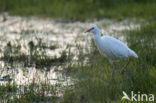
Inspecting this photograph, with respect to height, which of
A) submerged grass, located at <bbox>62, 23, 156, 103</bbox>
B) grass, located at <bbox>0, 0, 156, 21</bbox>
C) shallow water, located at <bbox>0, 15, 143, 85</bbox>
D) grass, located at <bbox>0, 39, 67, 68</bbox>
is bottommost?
submerged grass, located at <bbox>62, 23, 156, 103</bbox>

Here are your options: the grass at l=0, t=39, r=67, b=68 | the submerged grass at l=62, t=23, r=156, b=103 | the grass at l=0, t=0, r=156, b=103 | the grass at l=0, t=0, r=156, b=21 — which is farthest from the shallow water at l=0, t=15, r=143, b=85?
the submerged grass at l=62, t=23, r=156, b=103

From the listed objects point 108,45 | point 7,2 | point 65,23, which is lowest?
point 108,45

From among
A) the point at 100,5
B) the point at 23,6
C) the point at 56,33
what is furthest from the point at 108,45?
the point at 23,6

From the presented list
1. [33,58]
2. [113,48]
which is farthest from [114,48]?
[33,58]

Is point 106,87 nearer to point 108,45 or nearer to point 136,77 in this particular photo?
point 136,77

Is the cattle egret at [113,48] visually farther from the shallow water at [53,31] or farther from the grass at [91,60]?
the shallow water at [53,31]

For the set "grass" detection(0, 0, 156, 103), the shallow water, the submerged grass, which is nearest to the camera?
the submerged grass

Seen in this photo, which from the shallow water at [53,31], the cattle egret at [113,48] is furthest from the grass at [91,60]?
the shallow water at [53,31]

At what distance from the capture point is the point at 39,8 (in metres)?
14.2

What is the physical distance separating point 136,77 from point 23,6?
371 inches

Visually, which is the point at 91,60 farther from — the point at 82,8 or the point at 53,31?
the point at 82,8

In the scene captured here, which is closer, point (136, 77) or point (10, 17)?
point (136, 77)

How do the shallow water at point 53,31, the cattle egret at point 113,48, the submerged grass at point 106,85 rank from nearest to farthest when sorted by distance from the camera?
1. the submerged grass at point 106,85
2. the cattle egret at point 113,48
3. the shallow water at point 53,31

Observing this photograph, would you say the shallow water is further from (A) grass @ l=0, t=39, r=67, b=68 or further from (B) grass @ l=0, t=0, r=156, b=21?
(B) grass @ l=0, t=0, r=156, b=21
